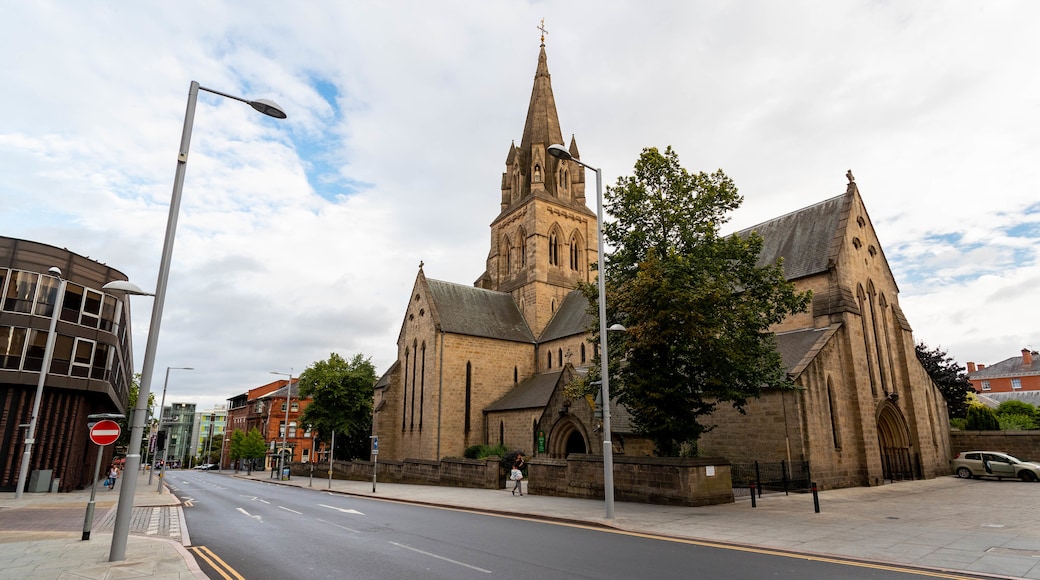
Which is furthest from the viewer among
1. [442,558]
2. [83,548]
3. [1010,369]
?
[1010,369]

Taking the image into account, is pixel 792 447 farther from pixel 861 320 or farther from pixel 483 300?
pixel 483 300

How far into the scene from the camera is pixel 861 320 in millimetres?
26812

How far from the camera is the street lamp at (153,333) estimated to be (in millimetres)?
8492

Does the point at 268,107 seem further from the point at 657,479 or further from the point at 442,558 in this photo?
the point at 657,479

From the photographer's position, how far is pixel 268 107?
32.3 feet

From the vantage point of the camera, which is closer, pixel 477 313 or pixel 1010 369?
pixel 477 313

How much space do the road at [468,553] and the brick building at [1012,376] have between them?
3457 inches

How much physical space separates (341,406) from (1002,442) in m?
46.5

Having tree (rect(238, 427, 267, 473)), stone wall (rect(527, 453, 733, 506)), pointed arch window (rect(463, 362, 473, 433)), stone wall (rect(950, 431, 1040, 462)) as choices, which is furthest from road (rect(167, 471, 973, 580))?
tree (rect(238, 427, 267, 473))

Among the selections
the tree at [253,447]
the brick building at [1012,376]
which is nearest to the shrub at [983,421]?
the brick building at [1012,376]

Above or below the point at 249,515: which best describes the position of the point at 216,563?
above

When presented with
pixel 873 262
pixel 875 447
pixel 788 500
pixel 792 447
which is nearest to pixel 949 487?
pixel 875 447

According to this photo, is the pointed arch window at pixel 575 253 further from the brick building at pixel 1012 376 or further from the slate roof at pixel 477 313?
the brick building at pixel 1012 376

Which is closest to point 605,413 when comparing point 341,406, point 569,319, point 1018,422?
point 569,319
